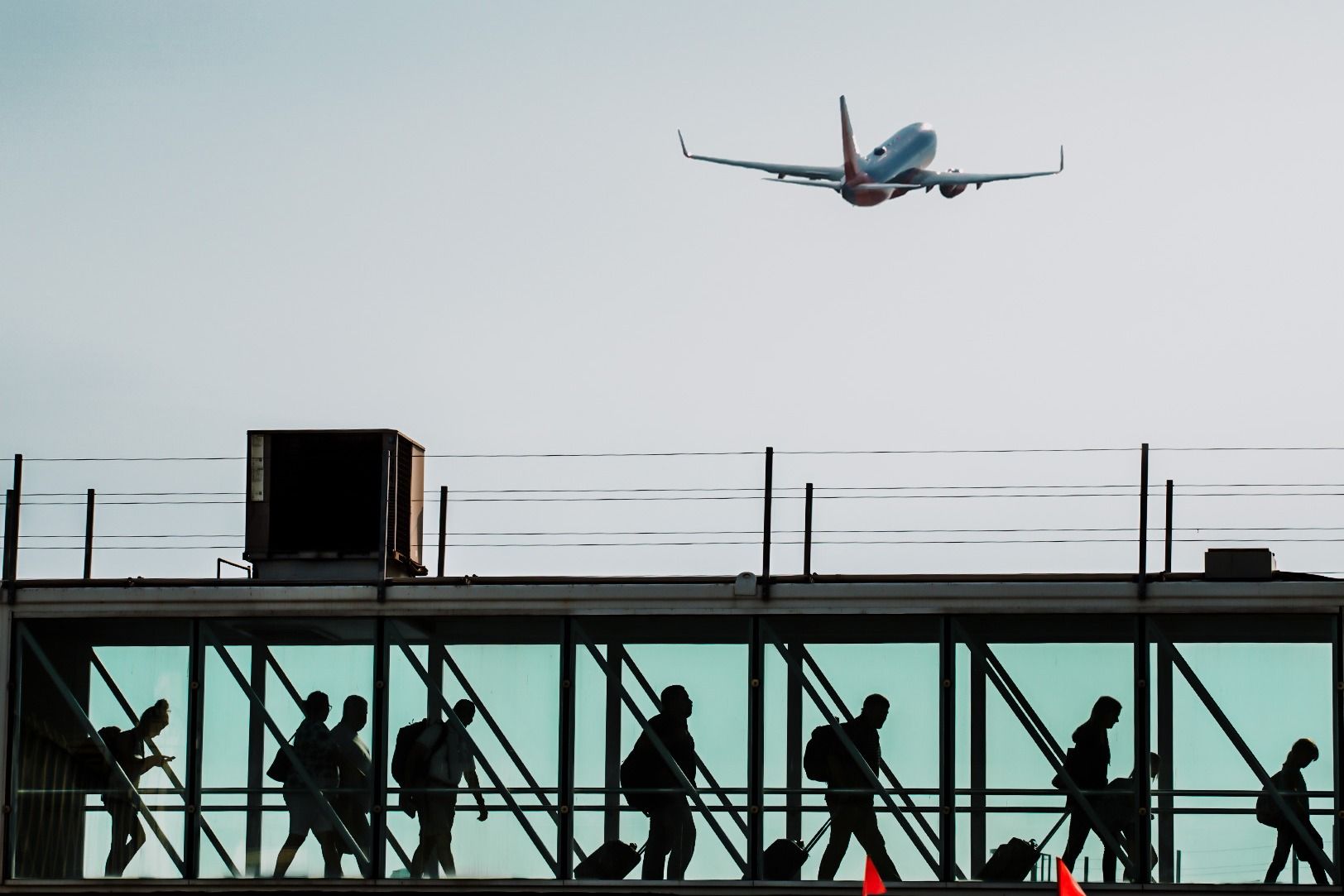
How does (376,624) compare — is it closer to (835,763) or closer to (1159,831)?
(835,763)

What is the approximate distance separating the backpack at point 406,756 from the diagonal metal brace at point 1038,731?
4.59 metres

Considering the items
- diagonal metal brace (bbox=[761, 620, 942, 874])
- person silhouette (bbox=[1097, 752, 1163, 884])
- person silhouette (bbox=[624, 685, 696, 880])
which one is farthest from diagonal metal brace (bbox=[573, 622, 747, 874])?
person silhouette (bbox=[1097, 752, 1163, 884])

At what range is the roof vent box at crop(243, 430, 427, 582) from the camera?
20391mm

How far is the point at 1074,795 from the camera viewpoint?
19.0 m

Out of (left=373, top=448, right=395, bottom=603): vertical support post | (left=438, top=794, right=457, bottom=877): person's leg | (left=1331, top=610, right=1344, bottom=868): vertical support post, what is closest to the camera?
(left=1331, top=610, right=1344, bottom=868): vertical support post

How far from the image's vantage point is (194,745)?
19969 millimetres

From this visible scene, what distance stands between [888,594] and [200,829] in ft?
20.1

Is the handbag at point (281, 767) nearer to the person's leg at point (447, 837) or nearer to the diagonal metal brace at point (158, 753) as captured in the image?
the diagonal metal brace at point (158, 753)

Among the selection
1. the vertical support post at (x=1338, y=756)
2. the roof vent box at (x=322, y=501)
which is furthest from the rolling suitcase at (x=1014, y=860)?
the roof vent box at (x=322, y=501)

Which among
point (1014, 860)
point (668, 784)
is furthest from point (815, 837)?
point (1014, 860)

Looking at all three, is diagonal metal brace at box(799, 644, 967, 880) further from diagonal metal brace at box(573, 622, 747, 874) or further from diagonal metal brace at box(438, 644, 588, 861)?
diagonal metal brace at box(438, 644, 588, 861)

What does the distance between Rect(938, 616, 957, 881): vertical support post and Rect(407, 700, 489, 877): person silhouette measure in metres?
3.78

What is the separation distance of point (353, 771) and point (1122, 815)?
20.9ft

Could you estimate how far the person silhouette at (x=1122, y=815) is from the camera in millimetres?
18812
